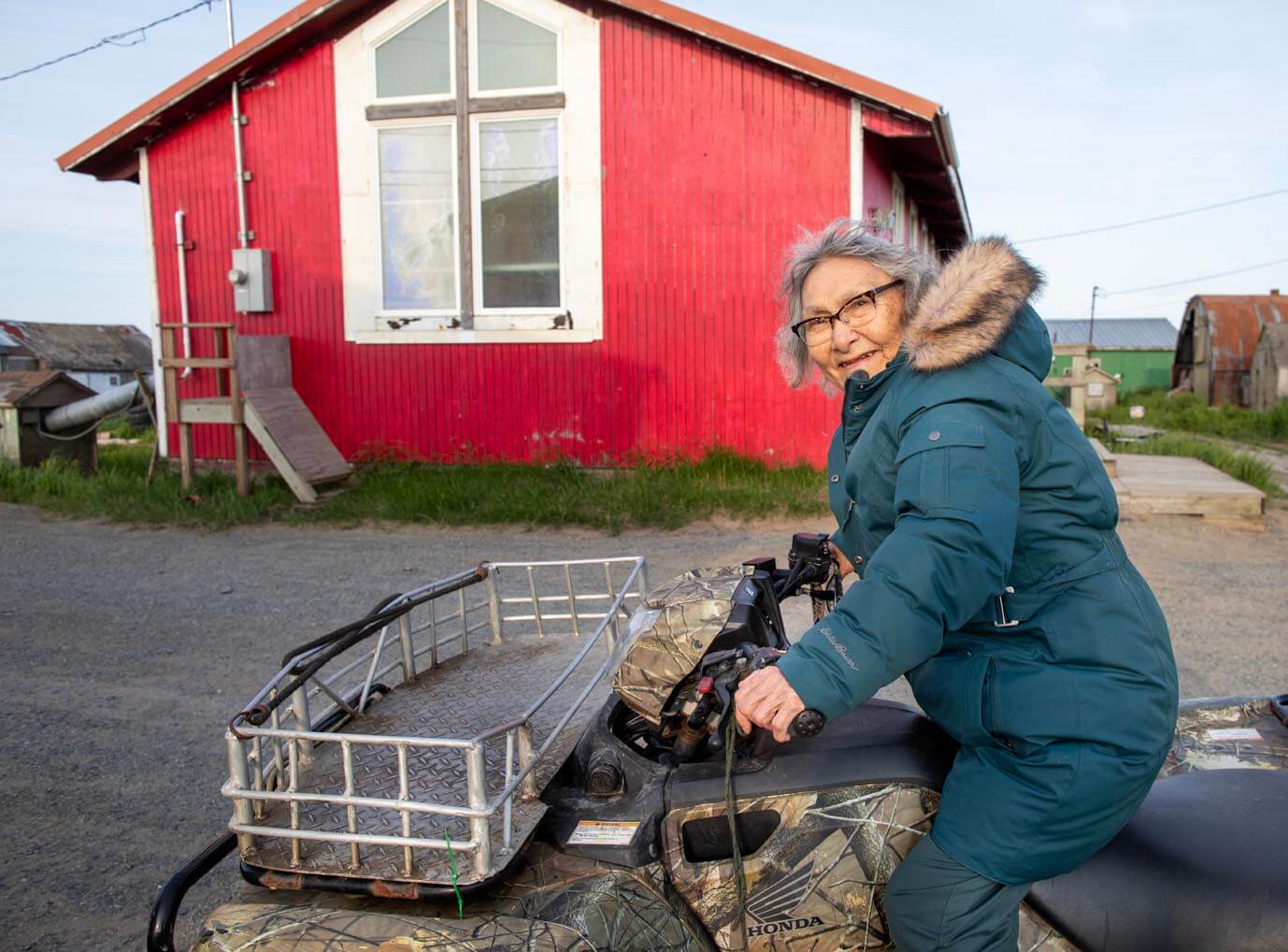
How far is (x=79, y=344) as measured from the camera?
34406 millimetres

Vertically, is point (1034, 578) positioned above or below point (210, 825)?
above

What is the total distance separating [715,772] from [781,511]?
7.64 metres

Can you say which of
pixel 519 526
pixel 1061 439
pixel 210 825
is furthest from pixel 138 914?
pixel 519 526

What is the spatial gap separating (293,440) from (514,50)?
15.7ft

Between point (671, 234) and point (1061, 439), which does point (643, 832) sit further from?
point (671, 234)

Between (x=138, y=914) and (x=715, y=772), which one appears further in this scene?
(x=138, y=914)

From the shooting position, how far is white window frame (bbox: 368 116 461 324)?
36.8ft

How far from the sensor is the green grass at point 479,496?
9477 mm

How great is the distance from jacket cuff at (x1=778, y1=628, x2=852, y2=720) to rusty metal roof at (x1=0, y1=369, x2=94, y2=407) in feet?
43.7

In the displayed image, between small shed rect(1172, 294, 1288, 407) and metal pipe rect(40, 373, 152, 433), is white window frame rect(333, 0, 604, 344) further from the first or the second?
small shed rect(1172, 294, 1288, 407)

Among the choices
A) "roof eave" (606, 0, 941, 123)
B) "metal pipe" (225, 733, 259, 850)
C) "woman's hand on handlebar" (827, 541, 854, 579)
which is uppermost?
"roof eave" (606, 0, 941, 123)

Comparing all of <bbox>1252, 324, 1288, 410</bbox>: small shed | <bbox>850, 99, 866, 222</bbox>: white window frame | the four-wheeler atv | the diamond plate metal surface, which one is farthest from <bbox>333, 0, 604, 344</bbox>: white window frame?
<bbox>1252, 324, 1288, 410</bbox>: small shed

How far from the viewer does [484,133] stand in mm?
11109

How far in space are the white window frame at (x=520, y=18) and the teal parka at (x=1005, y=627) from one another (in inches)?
391
